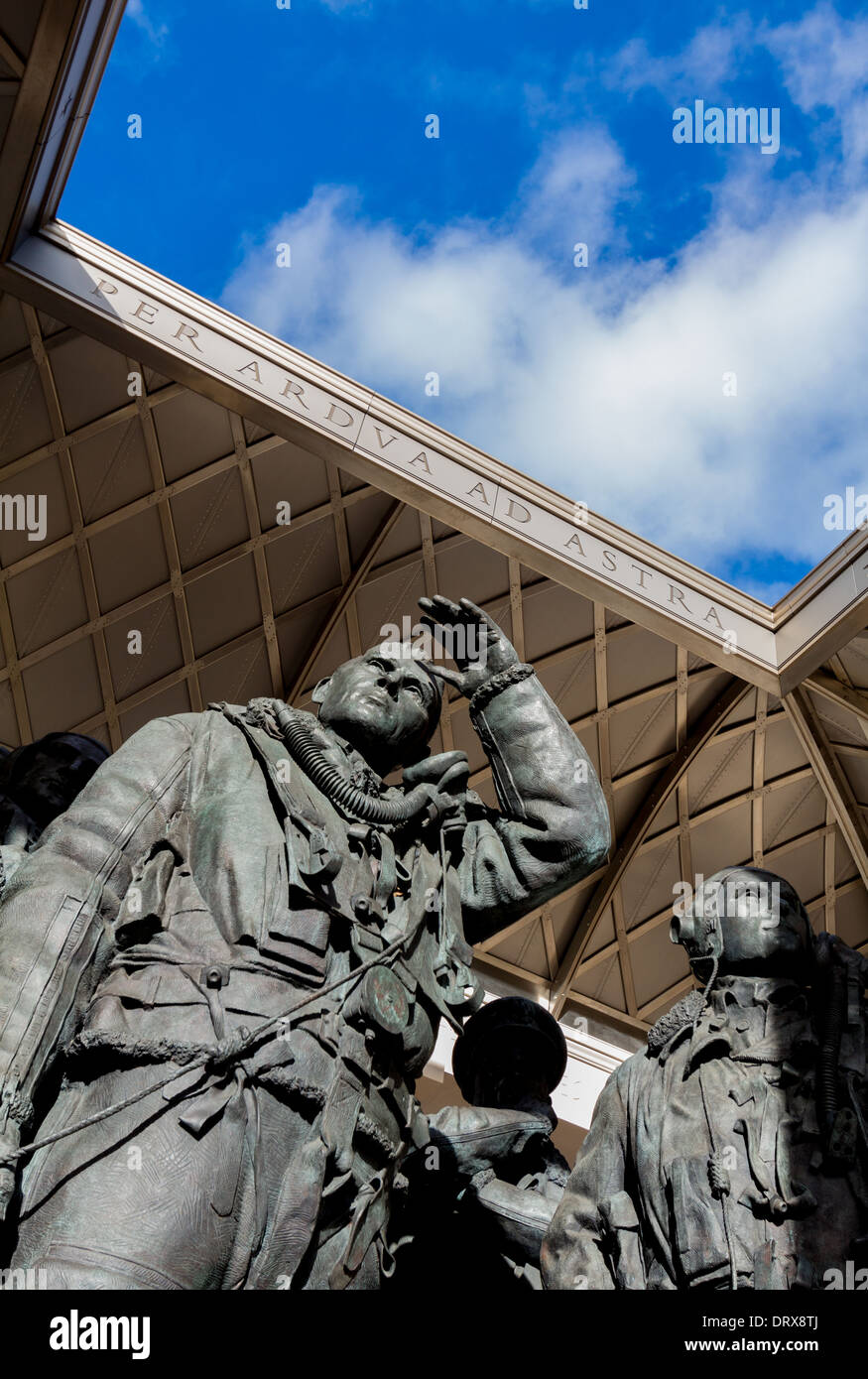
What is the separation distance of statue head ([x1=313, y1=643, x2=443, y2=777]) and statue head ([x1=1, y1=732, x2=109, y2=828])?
1210mm

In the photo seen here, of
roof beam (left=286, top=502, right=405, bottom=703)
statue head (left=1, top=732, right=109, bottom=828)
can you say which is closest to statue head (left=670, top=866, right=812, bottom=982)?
statue head (left=1, top=732, right=109, bottom=828)

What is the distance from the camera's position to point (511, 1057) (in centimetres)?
496

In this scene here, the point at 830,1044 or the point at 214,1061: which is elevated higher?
the point at 830,1044

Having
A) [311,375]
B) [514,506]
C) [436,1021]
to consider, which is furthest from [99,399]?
[436,1021]

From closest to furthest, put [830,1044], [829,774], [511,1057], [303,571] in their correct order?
[830,1044]
[511,1057]
[303,571]
[829,774]

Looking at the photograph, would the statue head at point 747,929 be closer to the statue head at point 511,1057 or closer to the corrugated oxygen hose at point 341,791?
the statue head at point 511,1057

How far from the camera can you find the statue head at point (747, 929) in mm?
4441

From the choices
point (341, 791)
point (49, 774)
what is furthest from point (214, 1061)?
point (49, 774)

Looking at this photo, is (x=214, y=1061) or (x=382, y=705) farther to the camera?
(x=382, y=705)

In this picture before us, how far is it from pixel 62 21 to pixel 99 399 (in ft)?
14.4

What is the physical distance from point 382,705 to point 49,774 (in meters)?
1.60

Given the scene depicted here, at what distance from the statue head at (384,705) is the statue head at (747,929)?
44.1 inches

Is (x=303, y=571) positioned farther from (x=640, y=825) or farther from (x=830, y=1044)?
(x=830, y=1044)

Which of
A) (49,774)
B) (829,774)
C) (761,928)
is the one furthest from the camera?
(829,774)
